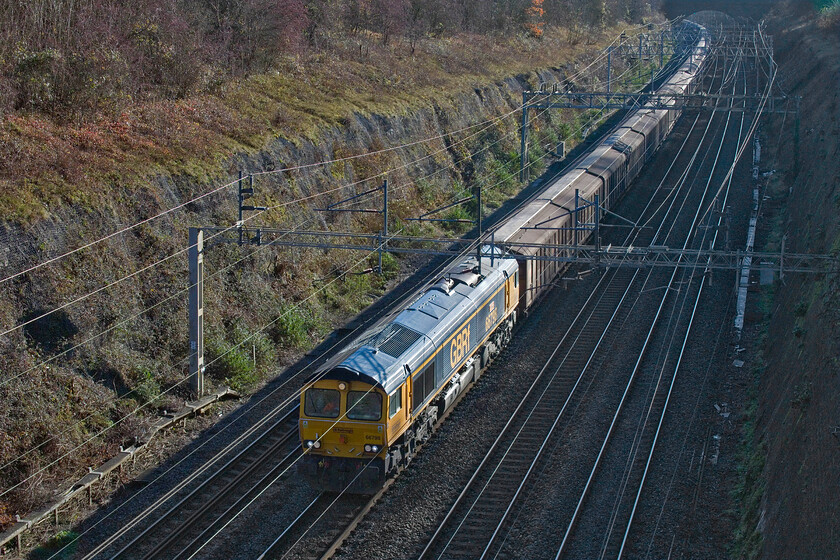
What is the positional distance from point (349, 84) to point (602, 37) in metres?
46.2

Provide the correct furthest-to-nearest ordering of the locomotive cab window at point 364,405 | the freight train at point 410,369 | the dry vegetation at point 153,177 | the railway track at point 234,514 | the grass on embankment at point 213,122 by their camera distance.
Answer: the grass on embankment at point 213,122 < the dry vegetation at point 153,177 < the freight train at point 410,369 < the locomotive cab window at point 364,405 < the railway track at point 234,514

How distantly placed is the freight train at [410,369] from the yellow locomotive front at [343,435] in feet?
0.06

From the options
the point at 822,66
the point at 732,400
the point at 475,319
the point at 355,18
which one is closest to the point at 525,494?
the point at 475,319

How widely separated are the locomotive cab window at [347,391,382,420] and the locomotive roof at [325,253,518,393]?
28cm

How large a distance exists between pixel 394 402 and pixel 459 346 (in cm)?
388

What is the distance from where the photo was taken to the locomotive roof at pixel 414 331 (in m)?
15.7

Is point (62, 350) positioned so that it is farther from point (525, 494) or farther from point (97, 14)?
point (97, 14)

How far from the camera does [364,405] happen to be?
51.3 feet

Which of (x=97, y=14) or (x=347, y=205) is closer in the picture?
(x=97, y=14)

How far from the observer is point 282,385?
21.2 m

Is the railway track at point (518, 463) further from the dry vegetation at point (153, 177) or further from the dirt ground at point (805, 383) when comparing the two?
the dry vegetation at point (153, 177)

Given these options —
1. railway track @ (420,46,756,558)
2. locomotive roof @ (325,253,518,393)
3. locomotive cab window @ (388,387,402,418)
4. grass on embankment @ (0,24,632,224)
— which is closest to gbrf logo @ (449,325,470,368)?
locomotive roof @ (325,253,518,393)

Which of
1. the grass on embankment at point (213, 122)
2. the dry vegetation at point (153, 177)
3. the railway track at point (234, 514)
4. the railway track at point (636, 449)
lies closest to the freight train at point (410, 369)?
the railway track at point (234, 514)

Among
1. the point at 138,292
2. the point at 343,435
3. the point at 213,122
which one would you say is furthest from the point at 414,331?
the point at 213,122
